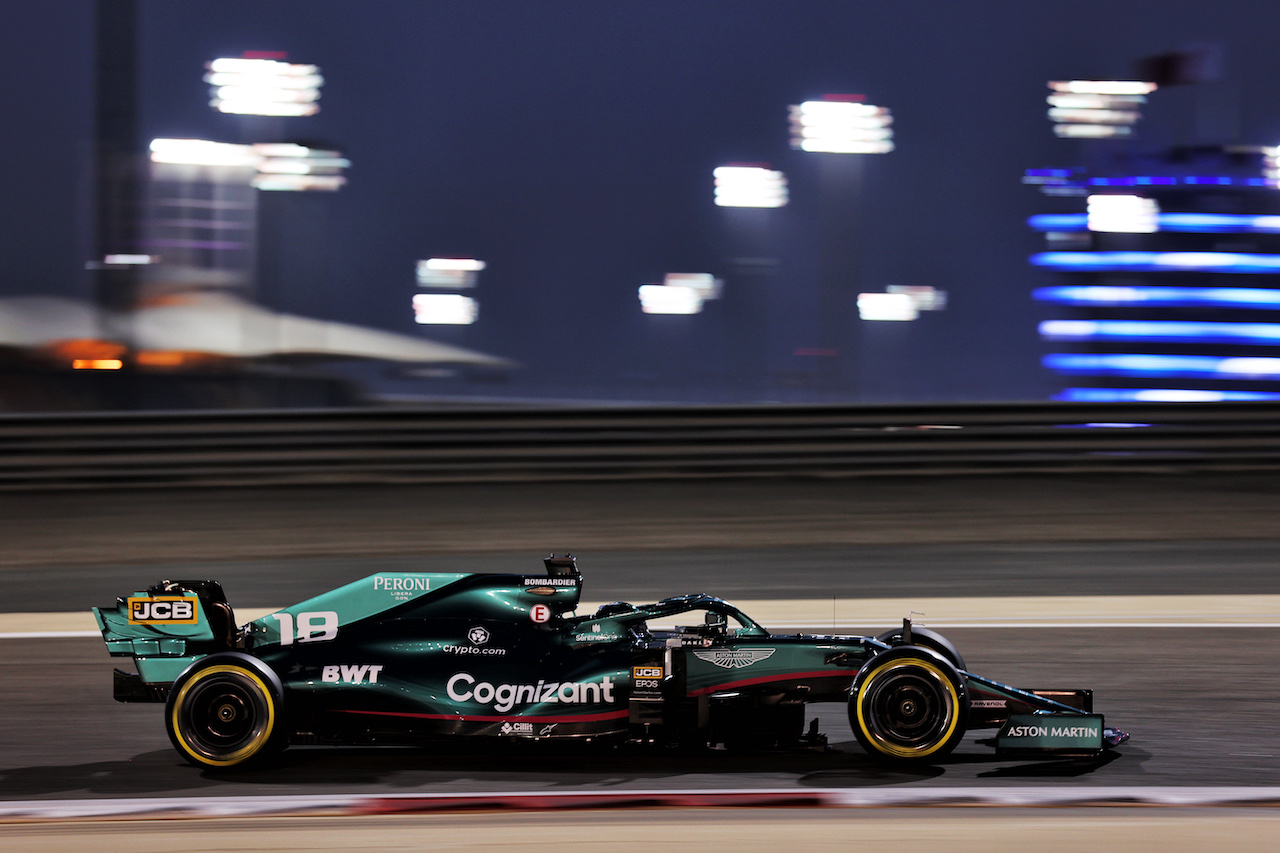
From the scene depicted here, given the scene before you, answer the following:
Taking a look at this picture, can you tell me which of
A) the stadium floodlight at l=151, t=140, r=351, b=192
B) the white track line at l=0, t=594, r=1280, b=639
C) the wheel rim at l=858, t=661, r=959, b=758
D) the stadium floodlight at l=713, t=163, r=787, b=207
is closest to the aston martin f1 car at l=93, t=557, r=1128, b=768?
the wheel rim at l=858, t=661, r=959, b=758

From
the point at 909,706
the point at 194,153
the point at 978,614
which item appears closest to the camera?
the point at 909,706

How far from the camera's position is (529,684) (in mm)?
4398

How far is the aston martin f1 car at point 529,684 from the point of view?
4.34 m

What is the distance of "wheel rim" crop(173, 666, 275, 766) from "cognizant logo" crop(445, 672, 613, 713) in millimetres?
668

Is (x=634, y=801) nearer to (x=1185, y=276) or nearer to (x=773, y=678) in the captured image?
(x=773, y=678)

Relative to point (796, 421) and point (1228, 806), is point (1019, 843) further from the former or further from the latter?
point (796, 421)

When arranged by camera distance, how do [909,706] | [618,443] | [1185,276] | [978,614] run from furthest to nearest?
1. [1185,276]
2. [618,443]
3. [978,614]
4. [909,706]

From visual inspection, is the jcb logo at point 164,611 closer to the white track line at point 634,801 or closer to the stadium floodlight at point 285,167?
the white track line at point 634,801

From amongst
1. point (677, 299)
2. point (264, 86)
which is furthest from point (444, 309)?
point (264, 86)

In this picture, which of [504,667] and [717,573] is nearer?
[504,667]

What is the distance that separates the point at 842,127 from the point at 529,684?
119ft

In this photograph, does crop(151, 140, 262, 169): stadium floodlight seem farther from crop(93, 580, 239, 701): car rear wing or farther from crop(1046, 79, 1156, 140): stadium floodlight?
crop(1046, 79, 1156, 140): stadium floodlight

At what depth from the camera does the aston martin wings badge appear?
438 centimetres

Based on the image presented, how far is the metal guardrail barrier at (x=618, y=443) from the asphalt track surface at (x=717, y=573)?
24cm
